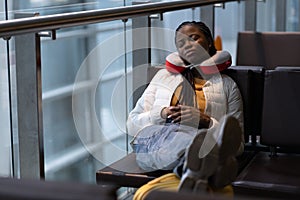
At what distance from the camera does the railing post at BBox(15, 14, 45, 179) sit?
9.60ft

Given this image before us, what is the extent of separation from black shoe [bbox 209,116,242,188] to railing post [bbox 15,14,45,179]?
3.88ft

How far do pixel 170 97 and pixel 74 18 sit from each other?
583 millimetres

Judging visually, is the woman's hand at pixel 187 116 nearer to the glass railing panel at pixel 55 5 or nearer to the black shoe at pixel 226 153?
the black shoe at pixel 226 153

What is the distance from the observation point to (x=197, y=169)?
1.85 m

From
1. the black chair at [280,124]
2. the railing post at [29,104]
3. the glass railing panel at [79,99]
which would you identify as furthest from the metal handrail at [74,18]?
the glass railing panel at [79,99]

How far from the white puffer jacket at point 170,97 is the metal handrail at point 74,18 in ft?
1.23

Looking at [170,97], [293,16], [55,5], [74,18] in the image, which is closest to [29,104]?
[74,18]

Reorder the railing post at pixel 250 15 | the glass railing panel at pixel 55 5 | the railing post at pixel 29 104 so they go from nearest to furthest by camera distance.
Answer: the railing post at pixel 29 104
the glass railing panel at pixel 55 5
the railing post at pixel 250 15

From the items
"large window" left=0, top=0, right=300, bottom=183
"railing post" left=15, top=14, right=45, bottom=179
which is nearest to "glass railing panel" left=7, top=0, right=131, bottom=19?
"large window" left=0, top=0, right=300, bottom=183

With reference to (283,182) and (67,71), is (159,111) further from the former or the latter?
(67,71)

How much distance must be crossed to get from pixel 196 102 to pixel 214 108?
9 centimetres

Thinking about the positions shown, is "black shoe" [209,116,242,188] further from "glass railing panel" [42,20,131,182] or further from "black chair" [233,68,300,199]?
"glass railing panel" [42,20,131,182]

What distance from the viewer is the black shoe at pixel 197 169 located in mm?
1804

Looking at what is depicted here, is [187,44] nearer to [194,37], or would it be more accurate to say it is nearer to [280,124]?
[194,37]
